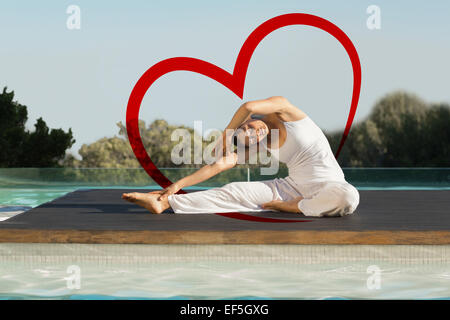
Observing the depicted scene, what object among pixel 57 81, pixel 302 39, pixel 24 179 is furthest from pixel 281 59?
pixel 24 179

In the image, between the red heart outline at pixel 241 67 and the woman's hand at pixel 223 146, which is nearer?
the woman's hand at pixel 223 146

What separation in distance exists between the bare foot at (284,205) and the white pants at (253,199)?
4cm

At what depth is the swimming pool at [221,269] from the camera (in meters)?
3.84

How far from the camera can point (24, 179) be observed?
10867 millimetres

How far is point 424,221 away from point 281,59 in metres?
18.8

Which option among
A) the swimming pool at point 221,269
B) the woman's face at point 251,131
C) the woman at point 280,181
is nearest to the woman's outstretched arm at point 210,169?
the woman at point 280,181

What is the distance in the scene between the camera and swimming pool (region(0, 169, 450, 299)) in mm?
3844

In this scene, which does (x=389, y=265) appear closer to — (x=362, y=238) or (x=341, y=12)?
(x=362, y=238)

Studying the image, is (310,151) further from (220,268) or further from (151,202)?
(151,202)

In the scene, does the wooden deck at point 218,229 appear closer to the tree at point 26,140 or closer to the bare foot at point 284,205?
the bare foot at point 284,205

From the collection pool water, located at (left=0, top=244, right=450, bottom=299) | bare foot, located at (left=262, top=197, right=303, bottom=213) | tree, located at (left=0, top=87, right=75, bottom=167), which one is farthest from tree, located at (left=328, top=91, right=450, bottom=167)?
pool water, located at (left=0, top=244, right=450, bottom=299)

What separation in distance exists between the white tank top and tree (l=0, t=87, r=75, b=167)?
14259mm

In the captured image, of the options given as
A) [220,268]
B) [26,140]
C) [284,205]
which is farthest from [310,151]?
[26,140]

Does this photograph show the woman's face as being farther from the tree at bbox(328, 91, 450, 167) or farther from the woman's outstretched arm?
the tree at bbox(328, 91, 450, 167)
